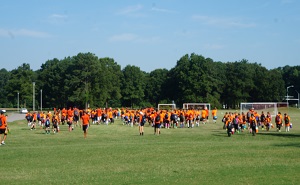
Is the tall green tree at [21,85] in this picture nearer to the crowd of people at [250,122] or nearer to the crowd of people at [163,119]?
the crowd of people at [163,119]

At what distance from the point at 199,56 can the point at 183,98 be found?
1197 centimetres

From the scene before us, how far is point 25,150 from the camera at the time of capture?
64.6 feet

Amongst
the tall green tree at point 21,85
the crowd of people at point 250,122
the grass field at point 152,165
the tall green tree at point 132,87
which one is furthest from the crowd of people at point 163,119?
the tall green tree at point 21,85

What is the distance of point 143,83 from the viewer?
121 meters

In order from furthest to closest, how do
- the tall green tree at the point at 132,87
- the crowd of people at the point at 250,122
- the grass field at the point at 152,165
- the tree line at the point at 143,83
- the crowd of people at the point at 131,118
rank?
1. the tall green tree at the point at 132,87
2. the tree line at the point at 143,83
3. the crowd of people at the point at 131,118
4. the crowd of people at the point at 250,122
5. the grass field at the point at 152,165


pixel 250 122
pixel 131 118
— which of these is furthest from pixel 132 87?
pixel 250 122

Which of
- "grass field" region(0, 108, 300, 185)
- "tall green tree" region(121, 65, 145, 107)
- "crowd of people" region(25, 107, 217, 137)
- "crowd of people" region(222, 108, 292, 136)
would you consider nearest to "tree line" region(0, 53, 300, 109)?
"tall green tree" region(121, 65, 145, 107)

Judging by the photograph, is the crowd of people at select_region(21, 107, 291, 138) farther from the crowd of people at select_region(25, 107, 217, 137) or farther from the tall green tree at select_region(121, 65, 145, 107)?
the tall green tree at select_region(121, 65, 145, 107)

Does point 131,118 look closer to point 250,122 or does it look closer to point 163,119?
point 163,119

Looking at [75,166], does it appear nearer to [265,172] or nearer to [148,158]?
[148,158]

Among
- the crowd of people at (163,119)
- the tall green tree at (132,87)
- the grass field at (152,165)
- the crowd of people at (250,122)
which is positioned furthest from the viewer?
the tall green tree at (132,87)

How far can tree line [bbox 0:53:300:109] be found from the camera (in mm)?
99000

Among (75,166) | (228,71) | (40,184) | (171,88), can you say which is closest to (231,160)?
(75,166)

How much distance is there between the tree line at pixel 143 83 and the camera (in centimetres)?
9900
